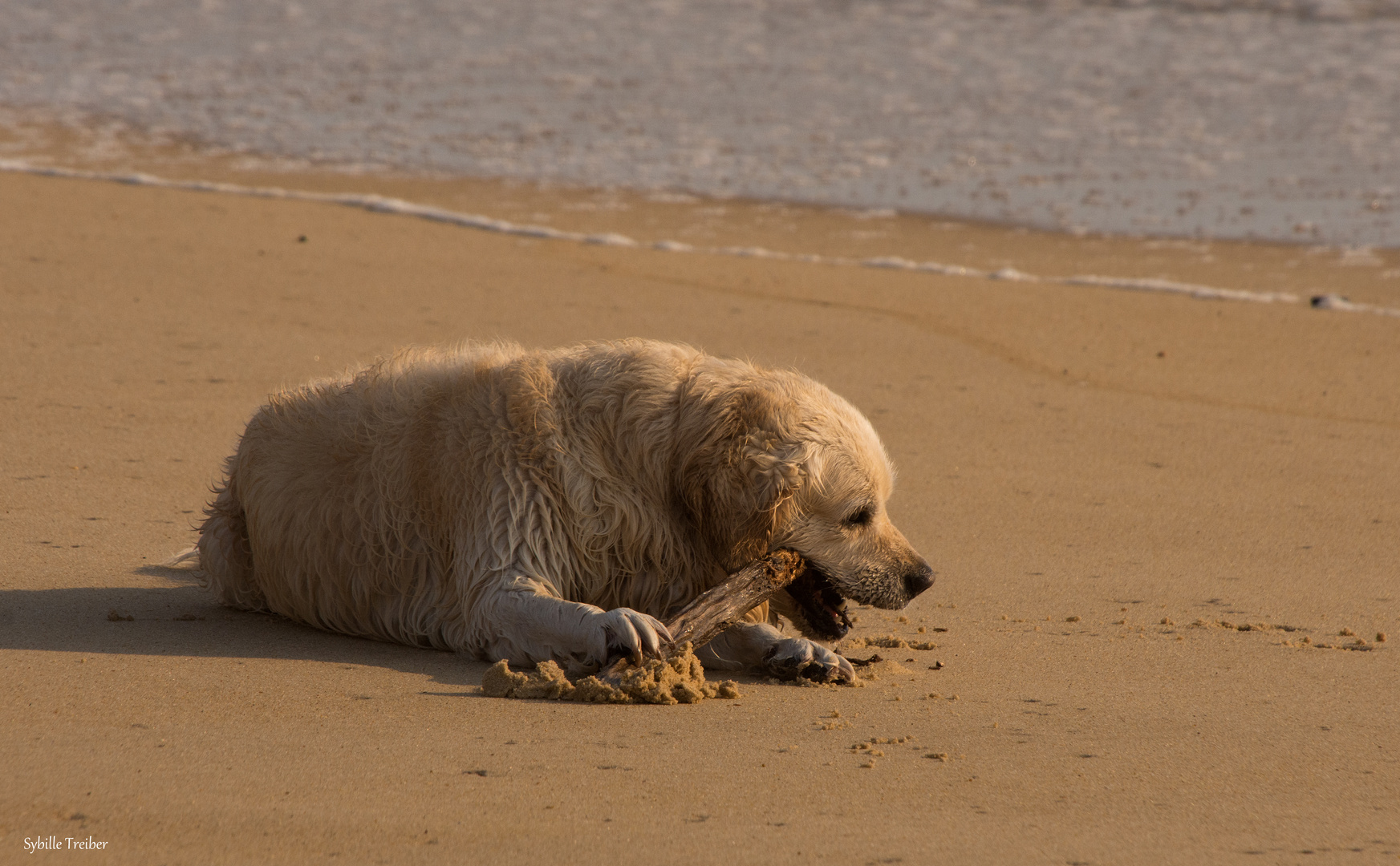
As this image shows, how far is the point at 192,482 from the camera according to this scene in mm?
6047

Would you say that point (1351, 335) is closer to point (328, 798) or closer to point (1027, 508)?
point (1027, 508)

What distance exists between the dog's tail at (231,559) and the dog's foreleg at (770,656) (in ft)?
5.18

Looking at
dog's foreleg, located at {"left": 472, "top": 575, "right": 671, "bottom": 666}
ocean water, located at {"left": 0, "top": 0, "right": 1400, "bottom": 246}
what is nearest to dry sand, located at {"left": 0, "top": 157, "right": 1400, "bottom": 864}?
dog's foreleg, located at {"left": 472, "top": 575, "right": 671, "bottom": 666}

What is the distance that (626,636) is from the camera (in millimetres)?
4066

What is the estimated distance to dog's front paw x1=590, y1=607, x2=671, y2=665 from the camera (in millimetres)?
4070

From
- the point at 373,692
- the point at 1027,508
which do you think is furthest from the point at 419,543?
the point at 1027,508

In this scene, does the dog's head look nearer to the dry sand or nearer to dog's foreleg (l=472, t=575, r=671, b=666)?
the dry sand

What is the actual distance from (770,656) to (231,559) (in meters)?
1.87

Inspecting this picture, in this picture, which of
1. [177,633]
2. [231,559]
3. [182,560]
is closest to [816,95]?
[182,560]

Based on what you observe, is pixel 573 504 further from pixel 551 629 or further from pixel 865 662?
pixel 865 662

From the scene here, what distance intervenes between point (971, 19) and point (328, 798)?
750 inches

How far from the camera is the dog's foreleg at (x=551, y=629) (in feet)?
13.4

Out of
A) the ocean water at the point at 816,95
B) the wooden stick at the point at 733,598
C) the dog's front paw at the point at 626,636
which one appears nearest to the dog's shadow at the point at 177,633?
the dog's front paw at the point at 626,636

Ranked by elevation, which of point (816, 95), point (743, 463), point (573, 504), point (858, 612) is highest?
point (816, 95)
